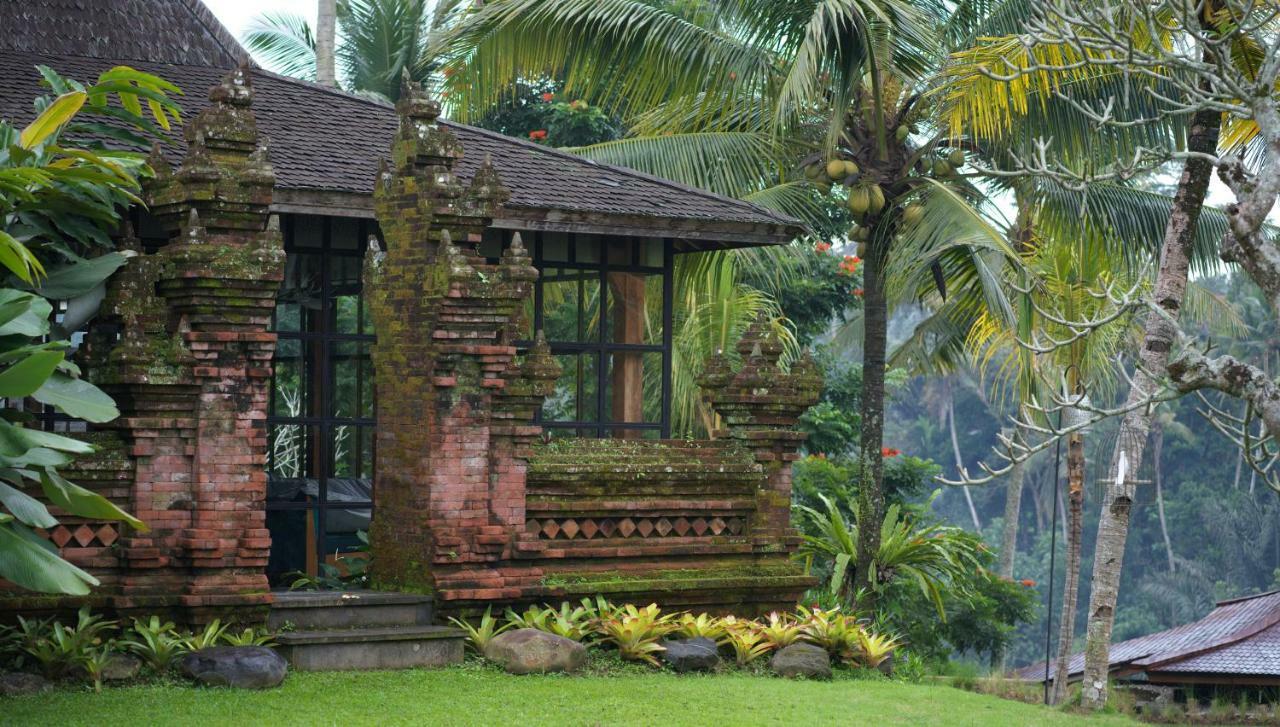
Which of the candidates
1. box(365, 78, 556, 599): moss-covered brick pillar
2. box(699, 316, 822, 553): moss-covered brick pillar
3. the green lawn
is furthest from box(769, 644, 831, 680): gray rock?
box(365, 78, 556, 599): moss-covered brick pillar

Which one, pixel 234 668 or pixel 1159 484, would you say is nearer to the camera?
pixel 234 668

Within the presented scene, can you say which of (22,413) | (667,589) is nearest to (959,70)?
(667,589)

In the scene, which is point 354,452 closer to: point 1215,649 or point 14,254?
point 14,254

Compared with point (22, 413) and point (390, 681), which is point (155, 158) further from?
point (390, 681)

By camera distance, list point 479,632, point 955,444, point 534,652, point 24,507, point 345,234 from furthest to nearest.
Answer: point 955,444 → point 345,234 → point 479,632 → point 534,652 → point 24,507

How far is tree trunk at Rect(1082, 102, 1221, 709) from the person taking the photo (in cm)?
1301

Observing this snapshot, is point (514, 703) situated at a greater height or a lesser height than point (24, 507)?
lesser

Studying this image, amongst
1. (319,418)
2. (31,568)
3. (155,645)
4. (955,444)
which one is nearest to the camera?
(31,568)

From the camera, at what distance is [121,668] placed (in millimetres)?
9695

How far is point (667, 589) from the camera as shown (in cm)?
1211

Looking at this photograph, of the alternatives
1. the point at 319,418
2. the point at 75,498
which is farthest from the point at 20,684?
the point at 319,418

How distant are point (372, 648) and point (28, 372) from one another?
3534 millimetres

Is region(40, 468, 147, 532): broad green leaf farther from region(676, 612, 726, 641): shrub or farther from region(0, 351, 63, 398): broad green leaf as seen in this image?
region(676, 612, 726, 641): shrub

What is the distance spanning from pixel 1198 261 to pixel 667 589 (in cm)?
1001
